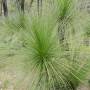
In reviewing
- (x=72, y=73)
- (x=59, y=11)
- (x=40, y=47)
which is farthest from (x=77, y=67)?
(x=59, y=11)

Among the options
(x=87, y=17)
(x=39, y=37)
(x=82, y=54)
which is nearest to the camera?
(x=39, y=37)

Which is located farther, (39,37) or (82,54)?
(82,54)

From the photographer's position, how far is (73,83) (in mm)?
1701

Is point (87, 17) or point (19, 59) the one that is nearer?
point (19, 59)

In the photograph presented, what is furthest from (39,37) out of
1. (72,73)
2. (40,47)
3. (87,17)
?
(87,17)

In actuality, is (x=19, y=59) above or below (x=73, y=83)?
above

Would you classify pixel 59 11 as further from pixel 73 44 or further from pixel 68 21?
pixel 73 44

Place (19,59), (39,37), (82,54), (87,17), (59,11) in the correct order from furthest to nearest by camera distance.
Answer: (87,17)
(59,11)
(82,54)
(19,59)
(39,37)

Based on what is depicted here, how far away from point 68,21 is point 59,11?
0.10 meters

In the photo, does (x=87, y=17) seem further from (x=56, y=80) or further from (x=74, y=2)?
(x=56, y=80)

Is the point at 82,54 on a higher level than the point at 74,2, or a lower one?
lower

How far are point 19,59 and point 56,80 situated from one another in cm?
27

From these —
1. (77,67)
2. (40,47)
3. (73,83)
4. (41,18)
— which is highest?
(41,18)

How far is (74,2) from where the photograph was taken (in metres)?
1.86
